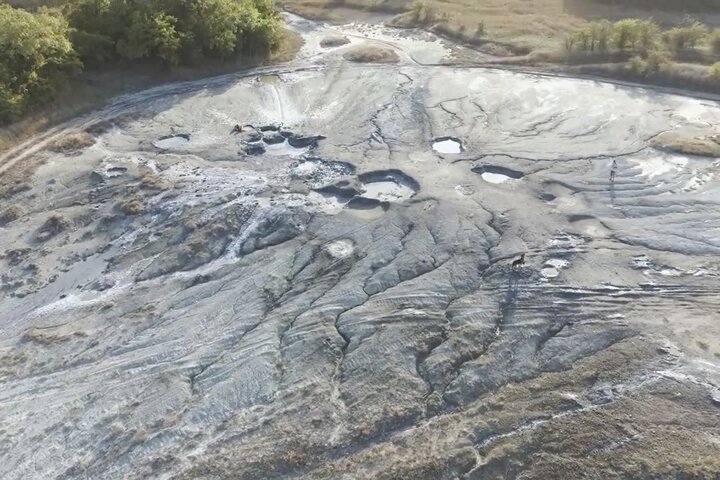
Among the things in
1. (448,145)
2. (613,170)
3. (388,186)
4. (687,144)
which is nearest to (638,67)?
(687,144)

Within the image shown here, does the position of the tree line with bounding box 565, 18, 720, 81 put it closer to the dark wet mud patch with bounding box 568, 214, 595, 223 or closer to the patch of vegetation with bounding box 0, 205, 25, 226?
the dark wet mud patch with bounding box 568, 214, 595, 223

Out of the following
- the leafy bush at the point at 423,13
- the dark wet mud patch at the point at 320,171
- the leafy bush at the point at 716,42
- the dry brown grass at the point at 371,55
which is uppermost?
the leafy bush at the point at 423,13

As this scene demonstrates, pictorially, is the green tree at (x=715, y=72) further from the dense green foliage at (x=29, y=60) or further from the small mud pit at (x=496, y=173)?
the dense green foliage at (x=29, y=60)

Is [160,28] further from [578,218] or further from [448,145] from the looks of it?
[578,218]

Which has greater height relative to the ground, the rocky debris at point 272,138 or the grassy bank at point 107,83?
the grassy bank at point 107,83

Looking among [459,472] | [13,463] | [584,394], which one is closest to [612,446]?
[584,394]

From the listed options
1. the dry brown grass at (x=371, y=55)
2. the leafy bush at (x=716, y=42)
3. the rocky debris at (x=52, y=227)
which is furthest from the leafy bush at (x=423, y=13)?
Answer: the rocky debris at (x=52, y=227)

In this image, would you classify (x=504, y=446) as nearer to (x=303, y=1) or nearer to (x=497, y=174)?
(x=497, y=174)

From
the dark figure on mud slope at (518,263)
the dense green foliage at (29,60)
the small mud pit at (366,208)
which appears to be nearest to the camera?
Result: the dark figure on mud slope at (518,263)

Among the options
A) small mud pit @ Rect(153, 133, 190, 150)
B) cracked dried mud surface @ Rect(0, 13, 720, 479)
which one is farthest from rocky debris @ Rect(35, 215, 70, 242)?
small mud pit @ Rect(153, 133, 190, 150)
